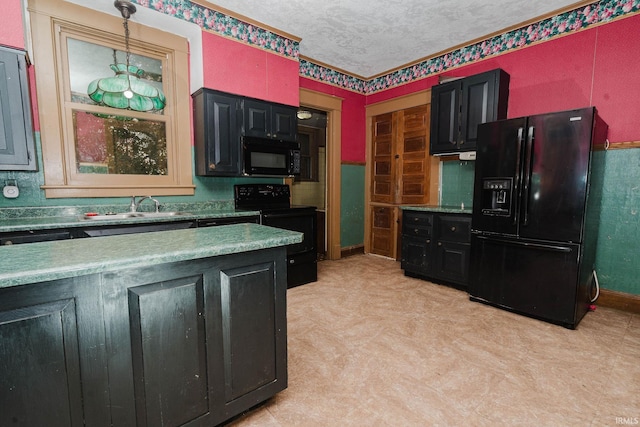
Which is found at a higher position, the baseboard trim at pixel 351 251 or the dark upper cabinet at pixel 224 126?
the dark upper cabinet at pixel 224 126

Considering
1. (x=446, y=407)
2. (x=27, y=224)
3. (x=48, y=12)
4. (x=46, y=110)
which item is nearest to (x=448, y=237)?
(x=446, y=407)

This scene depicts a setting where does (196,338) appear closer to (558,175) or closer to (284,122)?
(284,122)

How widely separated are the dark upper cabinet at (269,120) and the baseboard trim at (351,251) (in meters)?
2.28

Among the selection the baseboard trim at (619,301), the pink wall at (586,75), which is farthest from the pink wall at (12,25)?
the baseboard trim at (619,301)

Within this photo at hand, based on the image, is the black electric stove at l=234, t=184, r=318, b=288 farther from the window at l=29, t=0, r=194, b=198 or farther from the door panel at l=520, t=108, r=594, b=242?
the door panel at l=520, t=108, r=594, b=242

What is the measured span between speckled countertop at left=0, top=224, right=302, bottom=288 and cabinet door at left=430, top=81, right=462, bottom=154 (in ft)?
9.75

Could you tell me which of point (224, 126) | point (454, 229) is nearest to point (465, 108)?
point (454, 229)

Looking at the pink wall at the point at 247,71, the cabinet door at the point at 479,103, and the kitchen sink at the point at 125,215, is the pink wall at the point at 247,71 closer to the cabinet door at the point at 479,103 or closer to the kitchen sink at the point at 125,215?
the kitchen sink at the point at 125,215

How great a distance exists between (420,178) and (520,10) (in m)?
2.22

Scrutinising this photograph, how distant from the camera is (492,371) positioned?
6.42 ft

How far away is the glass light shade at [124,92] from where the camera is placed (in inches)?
82.0

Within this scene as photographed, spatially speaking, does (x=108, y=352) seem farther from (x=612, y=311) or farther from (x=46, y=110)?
(x=612, y=311)

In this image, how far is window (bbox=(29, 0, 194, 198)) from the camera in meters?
2.65

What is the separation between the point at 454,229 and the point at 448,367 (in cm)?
185
